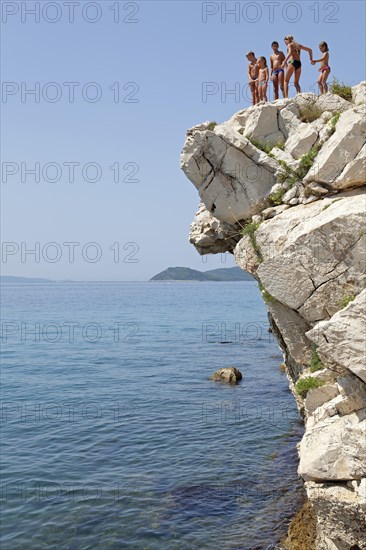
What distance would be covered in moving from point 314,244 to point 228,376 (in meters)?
31.0

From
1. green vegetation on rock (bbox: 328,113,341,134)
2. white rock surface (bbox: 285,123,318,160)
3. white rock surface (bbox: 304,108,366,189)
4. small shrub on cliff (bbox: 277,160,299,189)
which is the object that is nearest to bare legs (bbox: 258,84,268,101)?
white rock surface (bbox: 285,123,318,160)

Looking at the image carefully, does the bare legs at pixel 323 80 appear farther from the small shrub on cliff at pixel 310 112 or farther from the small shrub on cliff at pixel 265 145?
the small shrub on cliff at pixel 265 145

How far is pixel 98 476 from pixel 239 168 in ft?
54.4

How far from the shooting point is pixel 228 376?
45812mm

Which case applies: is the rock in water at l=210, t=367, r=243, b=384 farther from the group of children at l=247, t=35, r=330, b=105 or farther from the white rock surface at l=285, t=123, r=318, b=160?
the white rock surface at l=285, t=123, r=318, b=160

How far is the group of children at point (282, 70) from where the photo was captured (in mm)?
21859

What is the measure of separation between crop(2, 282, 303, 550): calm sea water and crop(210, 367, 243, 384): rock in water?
3.03ft

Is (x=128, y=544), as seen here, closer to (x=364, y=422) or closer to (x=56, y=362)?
(x=364, y=422)

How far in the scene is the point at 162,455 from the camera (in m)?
28.3

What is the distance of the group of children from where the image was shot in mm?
21859

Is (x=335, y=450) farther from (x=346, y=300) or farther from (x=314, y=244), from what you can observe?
(x=314, y=244)

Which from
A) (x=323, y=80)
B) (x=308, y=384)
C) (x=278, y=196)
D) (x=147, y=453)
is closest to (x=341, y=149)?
(x=278, y=196)

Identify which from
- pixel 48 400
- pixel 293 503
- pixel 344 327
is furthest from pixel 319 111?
pixel 48 400

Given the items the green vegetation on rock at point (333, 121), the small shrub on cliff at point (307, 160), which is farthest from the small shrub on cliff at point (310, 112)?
the small shrub on cliff at point (307, 160)
